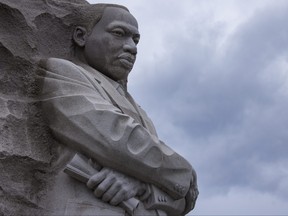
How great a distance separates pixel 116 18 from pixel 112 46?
1.05 feet

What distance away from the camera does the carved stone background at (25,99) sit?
15.6 feet

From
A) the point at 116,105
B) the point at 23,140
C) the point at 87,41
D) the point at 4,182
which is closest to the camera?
the point at 4,182

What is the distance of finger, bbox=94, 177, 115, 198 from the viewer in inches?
187

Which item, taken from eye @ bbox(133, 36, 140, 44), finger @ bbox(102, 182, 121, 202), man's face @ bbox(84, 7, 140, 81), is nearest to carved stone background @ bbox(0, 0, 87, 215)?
man's face @ bbox(84, 7, 140, 81)

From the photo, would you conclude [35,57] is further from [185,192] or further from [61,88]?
[185,192]

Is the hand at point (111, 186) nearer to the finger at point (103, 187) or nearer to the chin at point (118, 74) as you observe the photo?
the finger at point (103, 187)

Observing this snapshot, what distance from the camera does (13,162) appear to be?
481 cm

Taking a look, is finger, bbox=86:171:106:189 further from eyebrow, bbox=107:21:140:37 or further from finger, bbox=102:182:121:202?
eyebrow, bbox=107:21:140:37

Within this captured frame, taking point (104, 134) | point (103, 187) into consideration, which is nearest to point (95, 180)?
point (103, 187)

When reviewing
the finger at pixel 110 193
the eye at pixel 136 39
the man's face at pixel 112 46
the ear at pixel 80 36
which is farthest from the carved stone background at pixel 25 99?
the eye at pixel 136 39

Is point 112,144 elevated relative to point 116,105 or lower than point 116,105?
lower

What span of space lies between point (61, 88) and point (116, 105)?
21.6 inches

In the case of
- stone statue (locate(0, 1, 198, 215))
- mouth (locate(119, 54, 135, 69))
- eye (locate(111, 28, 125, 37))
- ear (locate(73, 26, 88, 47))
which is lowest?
stone statue (locate(0, 1, 198, 215))

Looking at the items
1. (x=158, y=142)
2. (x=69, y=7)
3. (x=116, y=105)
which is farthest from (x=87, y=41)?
(x=158, y=142)
